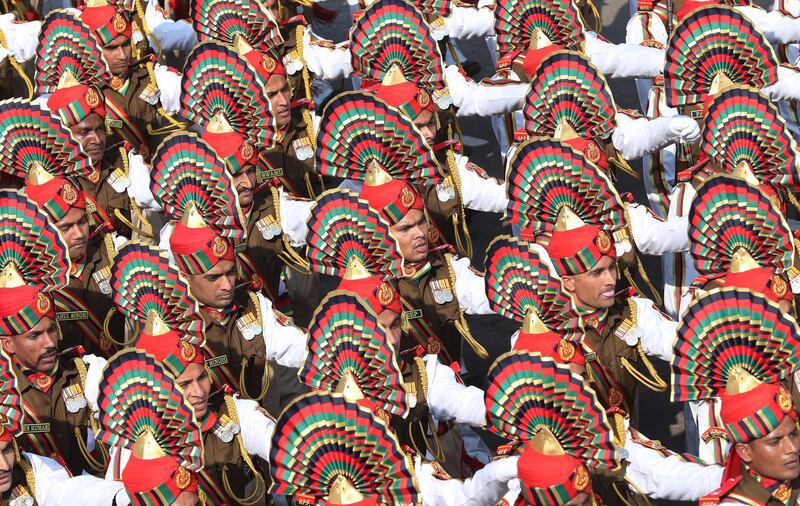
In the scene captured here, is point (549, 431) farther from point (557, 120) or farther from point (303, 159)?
point (303, 159)

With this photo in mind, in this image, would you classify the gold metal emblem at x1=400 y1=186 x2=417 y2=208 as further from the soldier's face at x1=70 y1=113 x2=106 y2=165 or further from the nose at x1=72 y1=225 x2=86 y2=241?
the soldier's face at x1=70 y1=113 x2=106 y2=165

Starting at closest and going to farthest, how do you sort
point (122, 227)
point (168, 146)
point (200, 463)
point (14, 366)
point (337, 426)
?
point (337, 426)
point (200, 463)
point (14, 366)
point (168, 146)
point (122, 227)

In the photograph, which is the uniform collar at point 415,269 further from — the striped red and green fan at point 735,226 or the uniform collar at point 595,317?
the striped red and green fan at point 735,226

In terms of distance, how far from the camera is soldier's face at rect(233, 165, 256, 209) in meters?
15.1

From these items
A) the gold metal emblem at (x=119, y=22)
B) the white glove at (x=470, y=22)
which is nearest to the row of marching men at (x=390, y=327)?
the gold metal emblem at (x=119, y=22)

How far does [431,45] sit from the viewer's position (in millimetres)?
15281

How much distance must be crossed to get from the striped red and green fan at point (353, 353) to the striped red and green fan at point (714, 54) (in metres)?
3.99

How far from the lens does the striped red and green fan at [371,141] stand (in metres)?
13.7

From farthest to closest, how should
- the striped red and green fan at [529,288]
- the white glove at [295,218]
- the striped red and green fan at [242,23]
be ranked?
the striped red and green fan at [242,23] → the white glove at [295,218] → the striped red and green fan at [529,288]

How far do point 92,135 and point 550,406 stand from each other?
6.70 m

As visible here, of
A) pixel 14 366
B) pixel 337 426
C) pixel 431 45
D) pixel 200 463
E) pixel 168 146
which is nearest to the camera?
pixel 337 426

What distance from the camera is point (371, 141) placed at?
1383 centimetres

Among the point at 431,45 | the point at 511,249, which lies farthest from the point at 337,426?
the point at 431,45

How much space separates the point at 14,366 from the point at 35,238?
3.74 feet
